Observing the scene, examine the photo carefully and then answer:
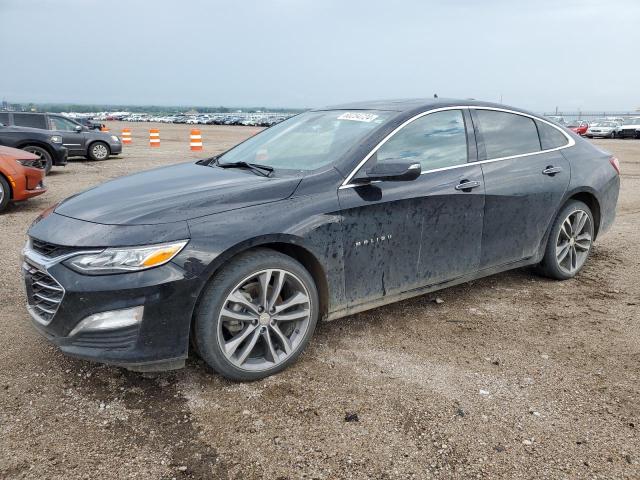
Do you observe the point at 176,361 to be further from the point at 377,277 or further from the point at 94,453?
the point at 377,277

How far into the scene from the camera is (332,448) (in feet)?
8.56

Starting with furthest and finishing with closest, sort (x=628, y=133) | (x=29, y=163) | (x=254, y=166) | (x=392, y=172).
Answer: (x=628, y=133) < (x=29, y=163) < (x=254, y=166) < (x=392, y=172)

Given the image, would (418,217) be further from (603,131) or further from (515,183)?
(603,131)

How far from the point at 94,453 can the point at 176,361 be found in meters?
0.58

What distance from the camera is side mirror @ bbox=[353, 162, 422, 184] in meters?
3.32

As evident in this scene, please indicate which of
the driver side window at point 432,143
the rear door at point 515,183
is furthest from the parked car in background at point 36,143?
the rear door at point 515,183

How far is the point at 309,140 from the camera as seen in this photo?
399 centimetres

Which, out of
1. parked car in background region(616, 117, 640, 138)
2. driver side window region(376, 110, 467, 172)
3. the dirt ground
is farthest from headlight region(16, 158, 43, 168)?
parked car in background region(616, 117, 640, 138)

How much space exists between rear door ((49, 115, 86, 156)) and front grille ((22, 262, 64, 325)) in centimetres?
1378

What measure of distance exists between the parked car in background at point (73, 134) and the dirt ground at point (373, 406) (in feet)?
39.7

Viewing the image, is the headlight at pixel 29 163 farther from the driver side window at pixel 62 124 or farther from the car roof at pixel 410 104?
the driver side window at pixel 62 124

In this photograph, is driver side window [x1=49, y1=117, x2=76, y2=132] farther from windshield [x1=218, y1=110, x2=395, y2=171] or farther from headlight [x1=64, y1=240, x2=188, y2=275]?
headlight [x1=64, y1=240, x2=188, y2=275]

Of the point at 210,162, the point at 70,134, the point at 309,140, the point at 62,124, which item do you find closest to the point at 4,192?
the point at 210,162

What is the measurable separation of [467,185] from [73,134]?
14.6 meters
